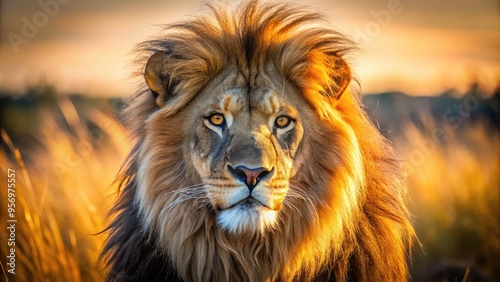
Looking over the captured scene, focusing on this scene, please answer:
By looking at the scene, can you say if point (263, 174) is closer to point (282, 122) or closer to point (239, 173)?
point (239, 173)

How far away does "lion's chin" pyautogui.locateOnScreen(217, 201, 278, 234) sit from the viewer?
3383mm

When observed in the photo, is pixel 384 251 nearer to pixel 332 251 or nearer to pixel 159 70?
pixel 332 251

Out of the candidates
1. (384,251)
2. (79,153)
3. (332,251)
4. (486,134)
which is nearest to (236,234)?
(332,251)

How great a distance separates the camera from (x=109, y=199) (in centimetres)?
636

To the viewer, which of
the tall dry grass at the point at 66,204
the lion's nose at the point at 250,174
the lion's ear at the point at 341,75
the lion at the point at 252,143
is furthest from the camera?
the tall dry grass at the point at 66,204

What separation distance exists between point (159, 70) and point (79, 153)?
12.6 ft

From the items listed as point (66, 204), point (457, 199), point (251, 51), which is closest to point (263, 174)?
point (251, 51)

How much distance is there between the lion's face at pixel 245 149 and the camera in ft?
11.1

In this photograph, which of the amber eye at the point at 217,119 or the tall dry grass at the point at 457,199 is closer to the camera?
the amber eye at the point at 217,119

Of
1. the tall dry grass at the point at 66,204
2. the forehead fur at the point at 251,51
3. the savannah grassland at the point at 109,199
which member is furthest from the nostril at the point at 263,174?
the tall dry grass at the point at 66,204

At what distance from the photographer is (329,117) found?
12.5 feet

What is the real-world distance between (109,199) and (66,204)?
0.92 metres

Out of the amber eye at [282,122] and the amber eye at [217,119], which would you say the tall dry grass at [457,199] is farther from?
the amber eye at [217,119]

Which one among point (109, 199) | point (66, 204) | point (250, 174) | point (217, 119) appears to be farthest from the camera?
point (66, 204)
